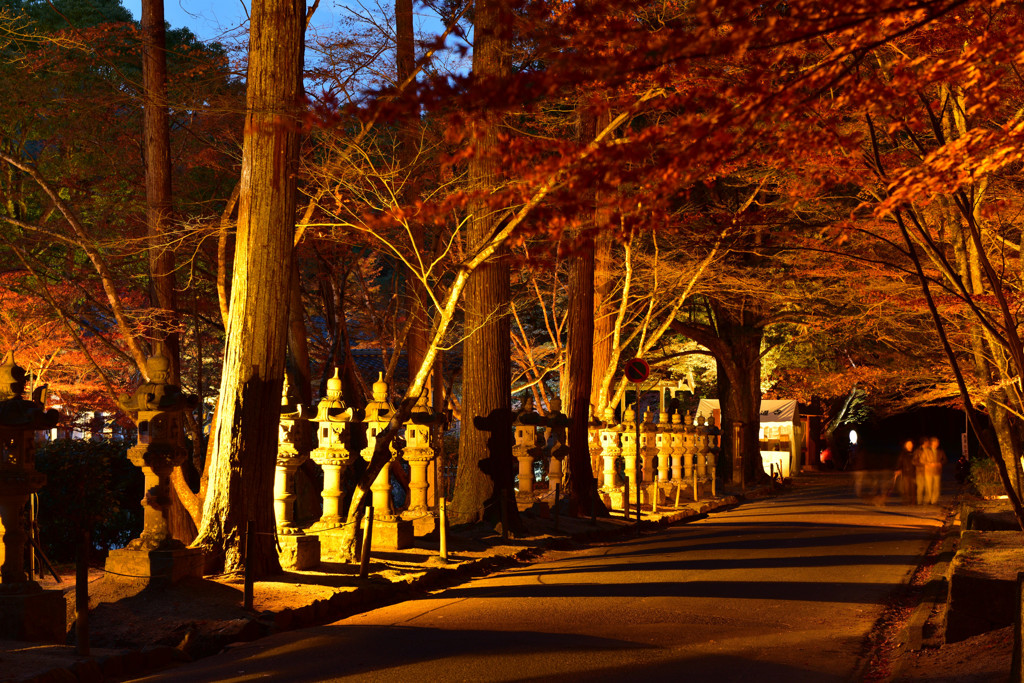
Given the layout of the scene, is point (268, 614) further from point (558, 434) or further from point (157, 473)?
point (558, 434)

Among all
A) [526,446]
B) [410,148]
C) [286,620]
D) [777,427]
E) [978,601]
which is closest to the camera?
[978,601]

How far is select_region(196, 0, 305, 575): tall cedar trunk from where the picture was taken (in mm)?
11531

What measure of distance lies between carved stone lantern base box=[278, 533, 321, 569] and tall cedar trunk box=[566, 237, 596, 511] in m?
9.01

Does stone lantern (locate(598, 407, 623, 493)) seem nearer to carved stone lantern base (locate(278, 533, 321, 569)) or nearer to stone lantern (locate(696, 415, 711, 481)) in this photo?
stone lantern (locate(696, 415, 711, 481))

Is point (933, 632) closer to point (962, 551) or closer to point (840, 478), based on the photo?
point (962, 551)

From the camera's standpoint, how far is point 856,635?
9.23 m

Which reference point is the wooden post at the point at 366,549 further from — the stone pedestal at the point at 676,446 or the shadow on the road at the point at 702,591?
the stone pedestal at the point at 676,446

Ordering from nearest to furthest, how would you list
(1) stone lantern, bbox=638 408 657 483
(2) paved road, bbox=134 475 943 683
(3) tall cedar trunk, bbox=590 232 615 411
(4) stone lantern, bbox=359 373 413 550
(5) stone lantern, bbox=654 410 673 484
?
(2) paved road, bbox=134 475 943 683 → (4) stone lantern, bbox=359 373 413 550 → (1) stone lantern, bbox=638 408 657 483 → (5) stone lantern, bbox=654 410 673 484 → (3) tall cedar trunk, bbox=590 232 615 411

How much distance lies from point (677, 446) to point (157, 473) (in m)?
19.0

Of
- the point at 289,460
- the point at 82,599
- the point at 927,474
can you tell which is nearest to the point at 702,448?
the point at 927,474

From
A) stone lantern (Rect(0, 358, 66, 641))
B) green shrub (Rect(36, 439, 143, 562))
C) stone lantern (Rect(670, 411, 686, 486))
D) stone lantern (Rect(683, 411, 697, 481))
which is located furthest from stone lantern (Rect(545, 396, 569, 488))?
stone lantern (Rect(0, 358, 66, 641))

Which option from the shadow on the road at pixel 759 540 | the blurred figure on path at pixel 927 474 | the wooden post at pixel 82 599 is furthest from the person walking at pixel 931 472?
the wooden post at pixel 82 599

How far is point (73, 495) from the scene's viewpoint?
1733 cm

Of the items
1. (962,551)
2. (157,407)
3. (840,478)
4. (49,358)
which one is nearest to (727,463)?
(840,478)
